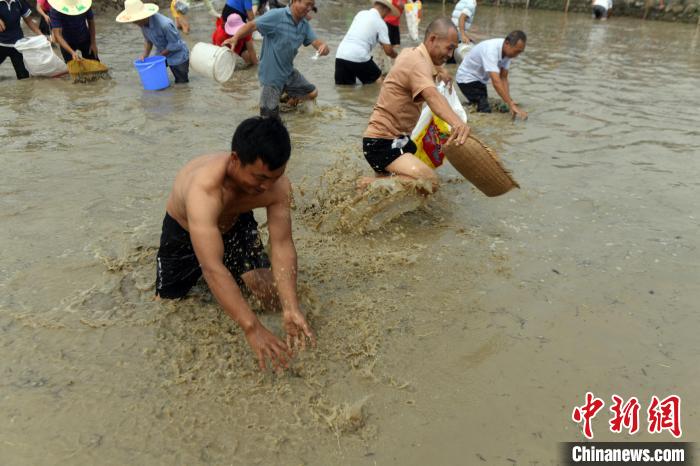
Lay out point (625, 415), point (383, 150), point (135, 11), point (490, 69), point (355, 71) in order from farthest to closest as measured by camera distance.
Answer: point (355, 71) → point (135, 11) → point (490, 69) → point (383, 150) → point (625, 415)

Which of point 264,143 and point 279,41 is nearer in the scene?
point 264,143

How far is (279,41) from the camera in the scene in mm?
5375

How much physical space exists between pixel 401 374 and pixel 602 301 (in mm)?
1321

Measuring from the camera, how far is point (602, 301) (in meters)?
3.01


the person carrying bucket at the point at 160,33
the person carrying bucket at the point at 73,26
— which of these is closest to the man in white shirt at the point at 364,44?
the person carrying bucket at the point at 160,33

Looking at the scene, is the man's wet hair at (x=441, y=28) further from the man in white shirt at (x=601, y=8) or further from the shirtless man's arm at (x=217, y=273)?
the man in white shirt at (x=601, y=8)

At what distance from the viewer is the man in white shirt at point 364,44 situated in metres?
6.93

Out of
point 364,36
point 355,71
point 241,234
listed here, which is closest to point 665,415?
point 241,234

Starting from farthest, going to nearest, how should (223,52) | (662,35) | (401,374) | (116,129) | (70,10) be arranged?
(662,35)
(70,10)
(223,52)
(116,129)
(401,374)

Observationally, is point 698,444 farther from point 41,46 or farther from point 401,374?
point 41,46

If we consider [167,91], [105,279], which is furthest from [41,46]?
[105,279]

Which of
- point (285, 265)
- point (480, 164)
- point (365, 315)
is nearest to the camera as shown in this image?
point (285, 265)

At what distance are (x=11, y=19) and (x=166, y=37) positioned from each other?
6.94 ft

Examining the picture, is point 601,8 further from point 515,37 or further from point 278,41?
point 278,41
